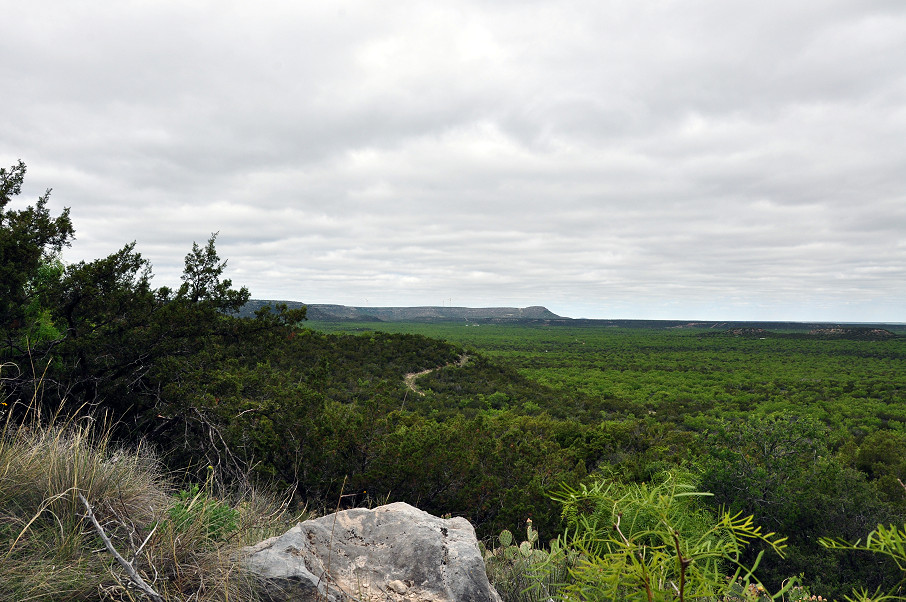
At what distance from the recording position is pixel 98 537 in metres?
2.82

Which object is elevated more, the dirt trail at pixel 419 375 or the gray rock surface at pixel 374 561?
the gray rock surface at pixel 374 561

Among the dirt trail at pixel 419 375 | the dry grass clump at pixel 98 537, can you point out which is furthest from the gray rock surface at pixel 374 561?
the dirt trail at pixel 419 375

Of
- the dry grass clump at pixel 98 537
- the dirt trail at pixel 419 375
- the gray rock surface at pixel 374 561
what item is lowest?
the dirt trail at pixel 419 375

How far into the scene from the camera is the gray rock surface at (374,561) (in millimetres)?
2824

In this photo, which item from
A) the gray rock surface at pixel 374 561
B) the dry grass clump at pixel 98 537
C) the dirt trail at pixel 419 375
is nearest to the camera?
the dry grass clump at pixel 98 537

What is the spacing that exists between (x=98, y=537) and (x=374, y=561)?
1760 millimetres

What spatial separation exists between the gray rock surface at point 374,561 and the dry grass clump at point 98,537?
22 cm

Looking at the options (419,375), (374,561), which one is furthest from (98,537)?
(419,375)

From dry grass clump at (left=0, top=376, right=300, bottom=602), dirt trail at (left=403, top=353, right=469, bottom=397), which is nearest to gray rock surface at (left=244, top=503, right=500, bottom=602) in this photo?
dry grass clump at (left=0, top=376, right=300, bottom=602)

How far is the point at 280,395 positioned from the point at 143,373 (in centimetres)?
209

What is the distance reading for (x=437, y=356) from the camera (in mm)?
35875

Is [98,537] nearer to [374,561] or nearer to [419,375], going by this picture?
[374,561]

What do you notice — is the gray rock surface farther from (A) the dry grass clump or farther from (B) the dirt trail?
(B) the dirt trail

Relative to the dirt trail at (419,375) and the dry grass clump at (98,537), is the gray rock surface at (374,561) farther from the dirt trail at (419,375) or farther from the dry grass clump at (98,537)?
the dirt trail at (419,375)
